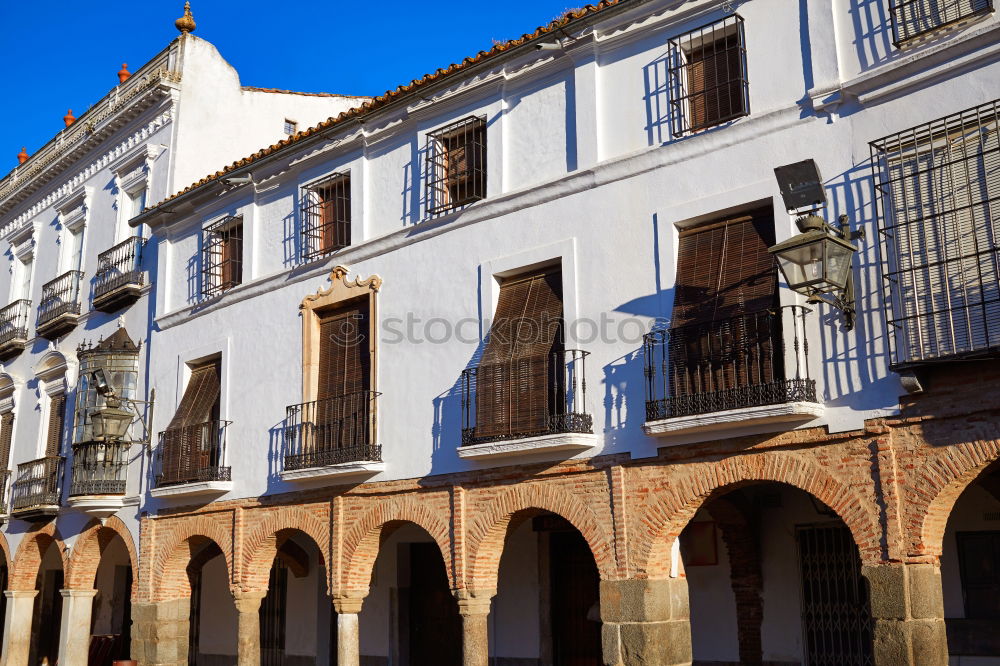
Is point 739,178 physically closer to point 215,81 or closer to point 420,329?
point 420,329

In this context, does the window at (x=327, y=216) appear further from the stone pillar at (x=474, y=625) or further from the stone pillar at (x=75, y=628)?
the stone pillar at (x=75, y=628)

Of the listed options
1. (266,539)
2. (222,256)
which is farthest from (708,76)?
(222,256)

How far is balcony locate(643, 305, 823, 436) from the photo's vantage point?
9.44 metres

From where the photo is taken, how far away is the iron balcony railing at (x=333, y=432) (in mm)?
13070

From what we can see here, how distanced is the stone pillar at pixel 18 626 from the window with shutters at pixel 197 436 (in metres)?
5.70

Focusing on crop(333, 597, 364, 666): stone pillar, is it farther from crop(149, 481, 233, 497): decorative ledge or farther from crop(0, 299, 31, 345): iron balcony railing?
crop(0, 299, 31, 345): iron balcony railing

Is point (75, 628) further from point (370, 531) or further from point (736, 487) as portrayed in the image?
point (736, 487)

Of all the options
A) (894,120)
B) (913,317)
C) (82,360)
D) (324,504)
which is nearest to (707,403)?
(913,317)

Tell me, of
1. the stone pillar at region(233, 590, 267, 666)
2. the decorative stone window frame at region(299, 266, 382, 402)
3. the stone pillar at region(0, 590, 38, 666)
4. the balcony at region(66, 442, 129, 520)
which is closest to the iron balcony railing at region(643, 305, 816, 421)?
the decorative stone window frame at region(299, 266, 382, 402)

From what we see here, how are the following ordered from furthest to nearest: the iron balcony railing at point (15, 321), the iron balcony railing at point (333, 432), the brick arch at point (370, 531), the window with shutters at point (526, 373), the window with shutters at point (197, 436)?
the iron balcony railing at point (15, 321)
the window with shutters at point (197, 436)
the iron balcony railing at point (333, 432)
the brick arch at point (370, 531)
the window with shutters at point (526, 373)

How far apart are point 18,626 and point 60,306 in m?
5.84

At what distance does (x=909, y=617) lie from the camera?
28.3ft

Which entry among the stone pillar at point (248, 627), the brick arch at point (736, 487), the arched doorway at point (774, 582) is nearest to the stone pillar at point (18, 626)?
the stone pillar at point (248, 627)

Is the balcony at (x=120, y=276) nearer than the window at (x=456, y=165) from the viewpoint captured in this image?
No
